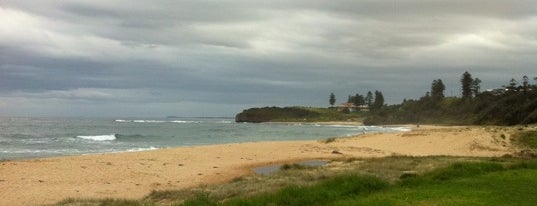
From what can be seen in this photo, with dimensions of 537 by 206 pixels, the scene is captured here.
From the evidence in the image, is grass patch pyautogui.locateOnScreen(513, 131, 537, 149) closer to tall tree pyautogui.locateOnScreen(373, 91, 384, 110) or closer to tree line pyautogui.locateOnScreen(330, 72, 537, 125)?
tree line pyautogui.locateOnScreen(330, 72, 537, 125)

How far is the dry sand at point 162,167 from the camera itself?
20.0 metres

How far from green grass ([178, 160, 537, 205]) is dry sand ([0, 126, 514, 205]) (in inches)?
287

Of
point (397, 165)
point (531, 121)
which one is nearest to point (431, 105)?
point (531, 121)

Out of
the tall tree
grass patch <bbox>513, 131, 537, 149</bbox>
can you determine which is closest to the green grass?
grass patch <bbox>513, 131, 537, 149</bbox>

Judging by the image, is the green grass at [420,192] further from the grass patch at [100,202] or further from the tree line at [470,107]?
Answer: the tree line at [470,107]

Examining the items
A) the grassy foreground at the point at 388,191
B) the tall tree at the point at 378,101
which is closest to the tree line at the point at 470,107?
the tall tree at the point at 378,101

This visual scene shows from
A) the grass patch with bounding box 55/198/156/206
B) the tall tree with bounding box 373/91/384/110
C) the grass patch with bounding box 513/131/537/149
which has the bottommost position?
the grass patch with bounding box 55/198/156/206

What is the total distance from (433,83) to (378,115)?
17.2 m

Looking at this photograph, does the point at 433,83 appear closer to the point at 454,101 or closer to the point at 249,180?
the point at 454,101

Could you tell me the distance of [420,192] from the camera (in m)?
12.9

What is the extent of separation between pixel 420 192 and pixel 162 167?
17461 millimetres

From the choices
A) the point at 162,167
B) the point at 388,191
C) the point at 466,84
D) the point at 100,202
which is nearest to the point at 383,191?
the point at 388,191

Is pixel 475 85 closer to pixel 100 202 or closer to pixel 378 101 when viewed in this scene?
pixel 378 101

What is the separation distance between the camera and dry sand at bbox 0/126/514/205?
2002 centimetres
